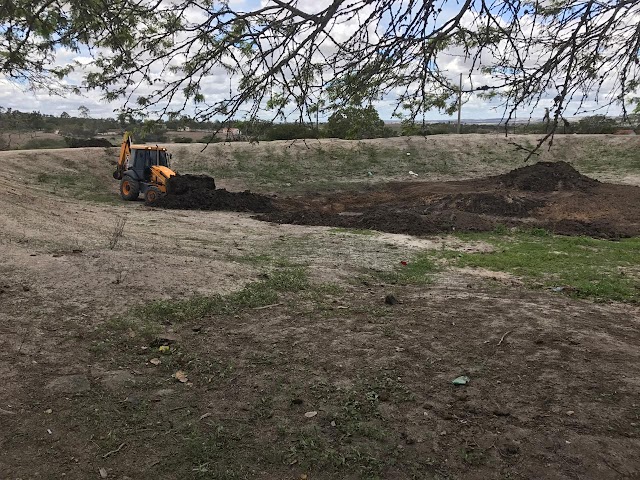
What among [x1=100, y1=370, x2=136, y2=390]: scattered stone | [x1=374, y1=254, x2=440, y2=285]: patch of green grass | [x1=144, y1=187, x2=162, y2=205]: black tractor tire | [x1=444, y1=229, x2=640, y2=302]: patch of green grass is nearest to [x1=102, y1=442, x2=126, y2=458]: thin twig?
[x1=100, y1=370, x2=136, y2=390]: scattered stone

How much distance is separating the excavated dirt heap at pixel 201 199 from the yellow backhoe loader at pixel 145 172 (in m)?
0.39

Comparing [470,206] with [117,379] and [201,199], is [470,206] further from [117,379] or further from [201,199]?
[117,379]

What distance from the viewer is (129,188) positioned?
18.0 meters

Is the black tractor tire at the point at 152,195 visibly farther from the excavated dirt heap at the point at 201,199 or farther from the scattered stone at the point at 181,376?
the scattered stone at the point at 181,376

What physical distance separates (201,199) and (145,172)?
8.47 ft

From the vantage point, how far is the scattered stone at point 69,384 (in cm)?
393

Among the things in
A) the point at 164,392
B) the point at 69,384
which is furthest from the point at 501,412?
the point at 69,384

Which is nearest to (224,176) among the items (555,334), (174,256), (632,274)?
(174,256)

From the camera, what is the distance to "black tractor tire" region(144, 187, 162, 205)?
55.7ft

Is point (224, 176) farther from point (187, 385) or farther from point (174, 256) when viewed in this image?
point (187, 385)

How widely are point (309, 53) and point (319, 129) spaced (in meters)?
0.62

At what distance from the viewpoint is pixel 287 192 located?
2323 cm

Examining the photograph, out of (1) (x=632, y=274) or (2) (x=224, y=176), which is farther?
(2) (x=224, y=176)

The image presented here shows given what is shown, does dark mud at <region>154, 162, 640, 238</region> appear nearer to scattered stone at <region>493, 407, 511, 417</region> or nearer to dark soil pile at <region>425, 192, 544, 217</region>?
dark soil pile at <region>425, 192, 544, 217</region>
